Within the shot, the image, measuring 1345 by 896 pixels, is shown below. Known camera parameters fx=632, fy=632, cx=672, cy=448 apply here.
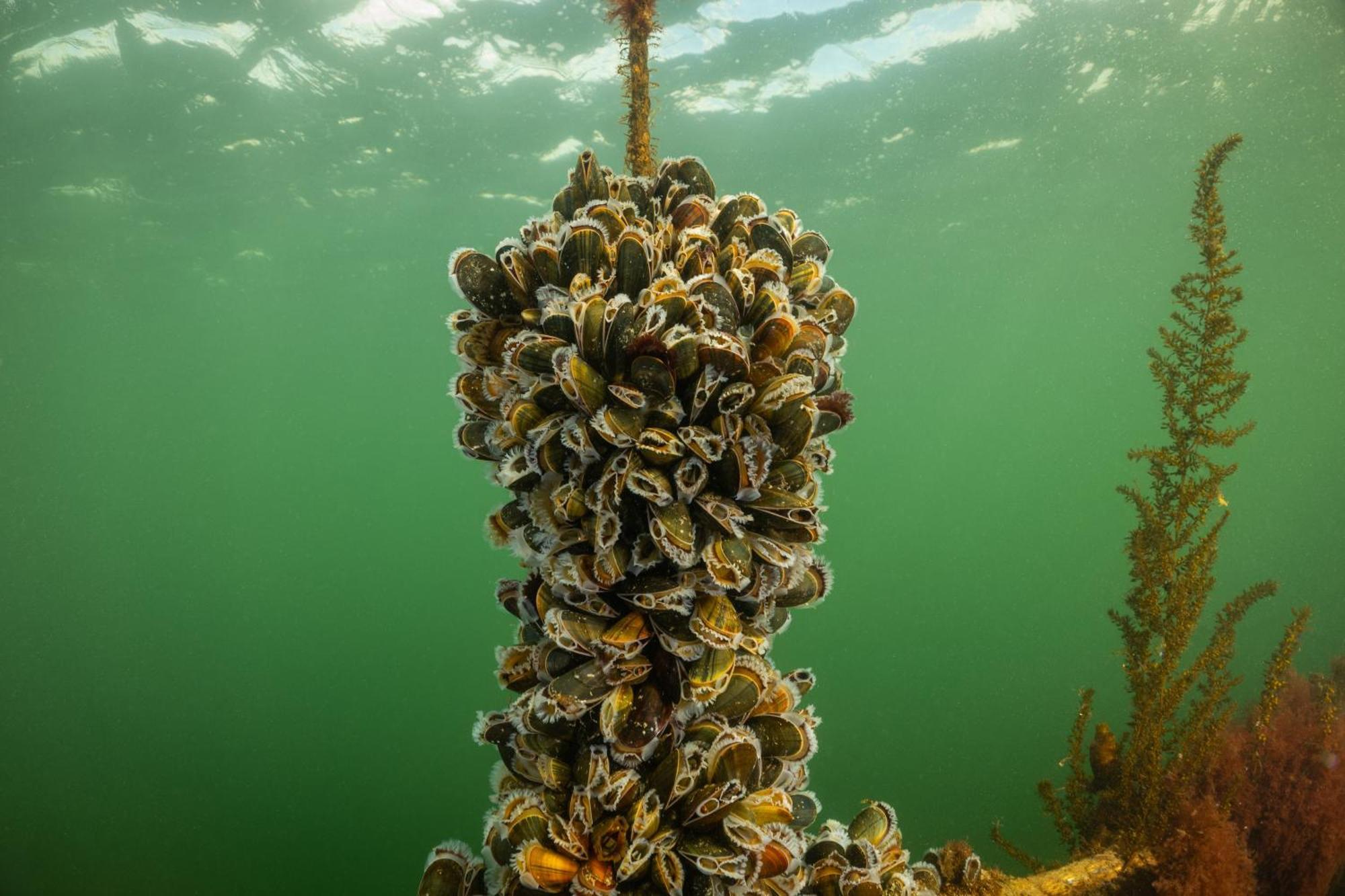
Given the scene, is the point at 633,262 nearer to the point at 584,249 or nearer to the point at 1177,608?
the point at 584,249

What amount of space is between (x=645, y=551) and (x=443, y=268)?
90.1 ft

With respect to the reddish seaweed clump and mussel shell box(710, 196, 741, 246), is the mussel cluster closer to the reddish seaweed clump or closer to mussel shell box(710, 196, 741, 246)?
mussel shell box(710, 196, 741, 246)

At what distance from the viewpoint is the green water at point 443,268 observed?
13.2 meters

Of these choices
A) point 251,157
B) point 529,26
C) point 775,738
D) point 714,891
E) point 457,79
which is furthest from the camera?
point 251,157

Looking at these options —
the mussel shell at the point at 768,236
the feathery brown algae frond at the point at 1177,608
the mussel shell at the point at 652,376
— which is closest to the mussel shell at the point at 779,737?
the mussel shell at the point at 652,376

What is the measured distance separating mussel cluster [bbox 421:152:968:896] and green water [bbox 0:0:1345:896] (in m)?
12.0

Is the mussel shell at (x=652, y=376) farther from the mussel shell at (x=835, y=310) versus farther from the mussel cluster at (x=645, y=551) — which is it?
the mussel shell at (x=835, y=310)

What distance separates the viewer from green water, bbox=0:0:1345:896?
1320 centimetres

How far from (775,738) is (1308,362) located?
223 feet

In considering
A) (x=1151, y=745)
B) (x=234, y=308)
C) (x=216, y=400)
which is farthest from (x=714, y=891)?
(x=216, y=400)

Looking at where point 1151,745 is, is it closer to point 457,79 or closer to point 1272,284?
point 457,79

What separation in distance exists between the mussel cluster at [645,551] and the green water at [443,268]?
12.0 m

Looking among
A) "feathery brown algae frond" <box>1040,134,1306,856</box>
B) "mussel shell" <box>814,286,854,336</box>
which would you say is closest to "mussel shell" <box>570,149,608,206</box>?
Answer: "mussel shell" <box>814,286,854,336</box>

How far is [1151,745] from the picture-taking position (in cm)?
423
